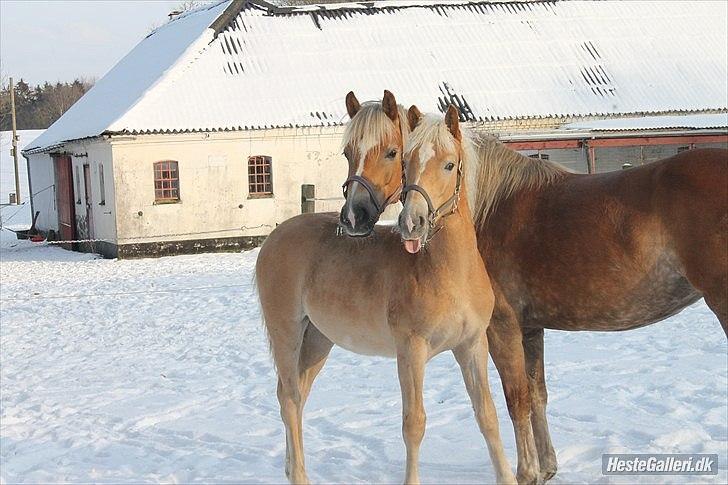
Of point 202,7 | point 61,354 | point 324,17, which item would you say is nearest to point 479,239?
point 61,354

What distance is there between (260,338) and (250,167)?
1149 cm

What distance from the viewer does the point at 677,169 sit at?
3.97 meters

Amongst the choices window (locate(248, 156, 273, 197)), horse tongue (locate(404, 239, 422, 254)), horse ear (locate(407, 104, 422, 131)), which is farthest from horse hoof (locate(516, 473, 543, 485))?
A: window (locate(248, 156, 273, 197))

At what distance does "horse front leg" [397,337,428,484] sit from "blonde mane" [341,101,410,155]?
1.04 m

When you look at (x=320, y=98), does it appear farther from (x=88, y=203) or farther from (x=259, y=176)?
(x=88, y=203)

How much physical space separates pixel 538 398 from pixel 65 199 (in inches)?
840

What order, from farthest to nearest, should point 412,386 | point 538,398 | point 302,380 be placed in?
point 302,380
point 538,398
point 412,386

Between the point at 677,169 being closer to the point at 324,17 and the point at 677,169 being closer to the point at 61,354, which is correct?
the point at 61,354

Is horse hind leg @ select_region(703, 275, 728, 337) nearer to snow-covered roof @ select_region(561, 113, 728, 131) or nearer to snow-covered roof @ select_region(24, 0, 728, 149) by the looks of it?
snow-covered roof @ select_region(24, 0, 728, 149)

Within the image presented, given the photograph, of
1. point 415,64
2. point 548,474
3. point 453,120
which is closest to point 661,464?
point 548,474

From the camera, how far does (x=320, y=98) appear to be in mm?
20453

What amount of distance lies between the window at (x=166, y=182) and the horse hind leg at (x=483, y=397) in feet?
51.6

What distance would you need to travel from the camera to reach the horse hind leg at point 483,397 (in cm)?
416

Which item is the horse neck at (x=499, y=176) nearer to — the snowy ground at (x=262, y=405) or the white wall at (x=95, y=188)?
the snowy ground at (x=262, y=405)
